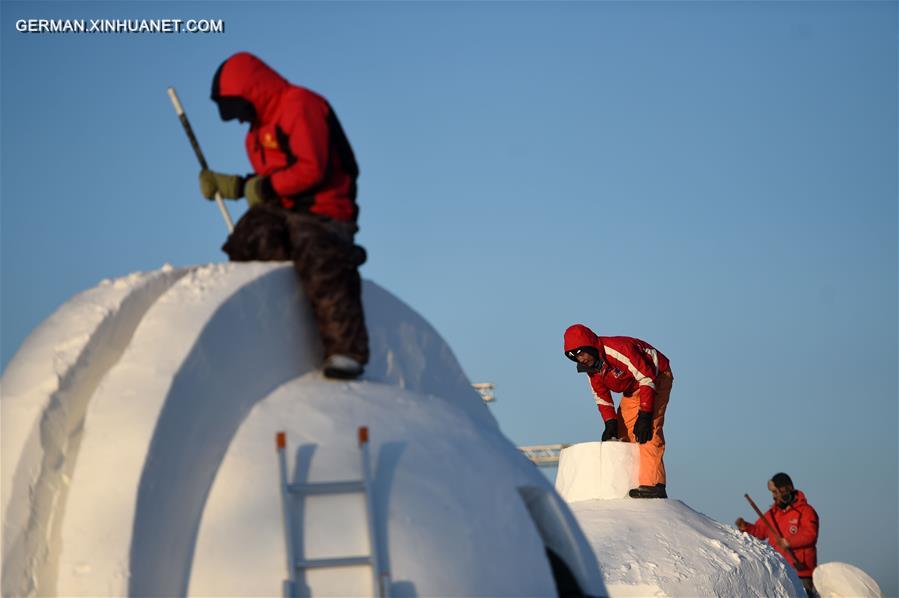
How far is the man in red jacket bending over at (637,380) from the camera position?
37.2 ft

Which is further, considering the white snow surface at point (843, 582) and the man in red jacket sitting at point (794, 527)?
the man in red jacket sitting at point (794, 527)

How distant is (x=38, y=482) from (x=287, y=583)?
1.07 meters

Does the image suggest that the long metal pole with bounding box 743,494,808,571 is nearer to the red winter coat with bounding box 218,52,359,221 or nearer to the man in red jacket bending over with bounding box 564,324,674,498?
the man in red jacket bending over with bounding box 564,324,674,498

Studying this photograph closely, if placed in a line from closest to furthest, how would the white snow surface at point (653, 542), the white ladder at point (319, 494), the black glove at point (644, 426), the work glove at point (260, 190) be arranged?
the white ladder at point (319, 494), the work glove at point (260, 190), the white snow surface at point (653, 542), the black glove at point (644, 426)

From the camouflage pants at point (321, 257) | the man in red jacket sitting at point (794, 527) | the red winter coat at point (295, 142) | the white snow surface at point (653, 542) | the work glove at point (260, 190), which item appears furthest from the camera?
the man in red jacket sitting at point (794, 527)

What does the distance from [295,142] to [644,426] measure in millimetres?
6054

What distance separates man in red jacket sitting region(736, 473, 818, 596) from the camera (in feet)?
43.1

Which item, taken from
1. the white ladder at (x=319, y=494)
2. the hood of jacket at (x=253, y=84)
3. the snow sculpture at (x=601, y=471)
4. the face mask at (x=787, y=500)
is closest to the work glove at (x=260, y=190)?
the hood of jacket at (x=253, y=84)

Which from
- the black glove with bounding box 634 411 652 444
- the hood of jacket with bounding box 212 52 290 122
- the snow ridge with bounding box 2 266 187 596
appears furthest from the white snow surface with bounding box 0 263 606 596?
the black glove with bounding box 634 411 652 444

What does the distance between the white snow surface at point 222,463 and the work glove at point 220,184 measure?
2.04 ft

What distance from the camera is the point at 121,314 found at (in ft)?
18.2

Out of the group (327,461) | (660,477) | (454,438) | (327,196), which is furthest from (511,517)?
(660,477)

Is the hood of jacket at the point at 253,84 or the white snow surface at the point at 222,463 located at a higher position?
the hood of jacket at the point at 253,84

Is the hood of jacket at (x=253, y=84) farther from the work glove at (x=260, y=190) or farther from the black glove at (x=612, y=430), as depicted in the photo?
the black glove at (x=612, y=430)
